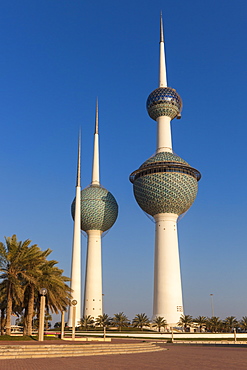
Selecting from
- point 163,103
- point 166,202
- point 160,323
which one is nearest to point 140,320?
point 160,323

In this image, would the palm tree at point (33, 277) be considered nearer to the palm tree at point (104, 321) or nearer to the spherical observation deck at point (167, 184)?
the palm tree at point (104, 321)

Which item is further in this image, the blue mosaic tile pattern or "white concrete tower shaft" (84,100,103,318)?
"white concrete tower shaft" (84,100,103,318)

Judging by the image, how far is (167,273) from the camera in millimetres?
86750

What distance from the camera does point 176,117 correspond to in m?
106

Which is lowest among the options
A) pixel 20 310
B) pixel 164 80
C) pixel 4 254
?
pixel 20 310

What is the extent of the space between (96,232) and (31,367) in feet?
294

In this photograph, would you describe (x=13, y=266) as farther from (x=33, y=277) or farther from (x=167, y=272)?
(x=167, y=272)

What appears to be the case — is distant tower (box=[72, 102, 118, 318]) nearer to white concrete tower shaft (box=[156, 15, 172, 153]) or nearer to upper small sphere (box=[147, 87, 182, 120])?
white concrete tower shaft (box=[156, 15, 172, 153])

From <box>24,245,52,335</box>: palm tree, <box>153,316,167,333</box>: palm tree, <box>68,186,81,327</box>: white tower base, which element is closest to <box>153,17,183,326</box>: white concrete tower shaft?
<box>153,316,167,333</box>: palm tree

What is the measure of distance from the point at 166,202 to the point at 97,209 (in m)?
19.8

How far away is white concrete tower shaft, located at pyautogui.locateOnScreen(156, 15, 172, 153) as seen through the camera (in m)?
98.1

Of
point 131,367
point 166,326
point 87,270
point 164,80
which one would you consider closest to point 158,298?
point 166,326

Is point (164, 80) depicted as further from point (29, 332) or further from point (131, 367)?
point (131, 367)

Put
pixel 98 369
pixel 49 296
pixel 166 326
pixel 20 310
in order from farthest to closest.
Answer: pixel 166 326, pixel 20 310, pixel 49 296, pixel 98 369
